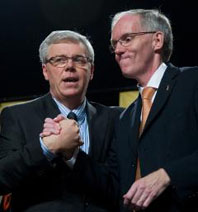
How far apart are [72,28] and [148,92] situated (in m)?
2.68

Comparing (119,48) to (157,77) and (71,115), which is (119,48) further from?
(71,115)

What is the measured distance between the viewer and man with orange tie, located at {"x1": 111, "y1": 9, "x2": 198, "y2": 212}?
158 centimetres

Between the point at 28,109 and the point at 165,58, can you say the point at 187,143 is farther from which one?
the point at 28,109

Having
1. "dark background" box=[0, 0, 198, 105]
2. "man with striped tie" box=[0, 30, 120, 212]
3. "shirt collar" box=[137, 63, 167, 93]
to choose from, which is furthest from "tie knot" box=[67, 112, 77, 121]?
"dark background" box=[0, 0, 198, 105]

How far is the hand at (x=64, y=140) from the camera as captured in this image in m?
1.73

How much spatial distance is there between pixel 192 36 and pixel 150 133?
2685mm

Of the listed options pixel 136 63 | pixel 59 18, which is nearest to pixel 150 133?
pixel 136 63

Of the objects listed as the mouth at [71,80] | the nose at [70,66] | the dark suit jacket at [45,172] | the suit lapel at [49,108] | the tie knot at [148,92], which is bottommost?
the dark suit jacket at [45,172]

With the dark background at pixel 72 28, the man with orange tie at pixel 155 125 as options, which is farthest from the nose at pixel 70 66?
the dark background at pixel 72 28

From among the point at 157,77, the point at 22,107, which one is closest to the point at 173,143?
the point at 157,77

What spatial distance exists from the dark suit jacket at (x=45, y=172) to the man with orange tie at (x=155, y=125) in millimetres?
98

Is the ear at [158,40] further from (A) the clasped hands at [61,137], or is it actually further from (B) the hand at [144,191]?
(B) the hand at [144,191]

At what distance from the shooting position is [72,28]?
4414 mm

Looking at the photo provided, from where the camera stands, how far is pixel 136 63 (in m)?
1.97
